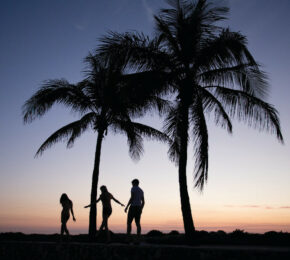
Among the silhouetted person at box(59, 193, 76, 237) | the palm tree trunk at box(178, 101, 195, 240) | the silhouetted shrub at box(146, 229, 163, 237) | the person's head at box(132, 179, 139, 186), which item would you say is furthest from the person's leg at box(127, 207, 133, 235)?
the silhouetted shrub at box(146, 229, 163, 237)

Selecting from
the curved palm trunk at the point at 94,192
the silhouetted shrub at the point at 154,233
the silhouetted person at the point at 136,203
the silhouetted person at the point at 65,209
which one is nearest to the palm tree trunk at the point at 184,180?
the silhouetted person at the point at 136,203

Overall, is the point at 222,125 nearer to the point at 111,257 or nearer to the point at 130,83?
the point at 130,83

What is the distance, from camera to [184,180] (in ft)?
39.4

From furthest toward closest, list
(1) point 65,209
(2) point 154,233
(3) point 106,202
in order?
1. (2) point 154,233
2. (1) point 65,209
3. (3) point 106,202

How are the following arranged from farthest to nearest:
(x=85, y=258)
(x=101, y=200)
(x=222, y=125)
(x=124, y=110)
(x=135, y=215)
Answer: (x=124, y=110)
(x=222, y=125)
(x=101, y=200)
(x=135, y=215)
(x=85, y=258)

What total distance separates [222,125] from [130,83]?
153 inches

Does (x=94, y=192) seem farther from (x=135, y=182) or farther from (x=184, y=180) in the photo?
(x=135, y=182)

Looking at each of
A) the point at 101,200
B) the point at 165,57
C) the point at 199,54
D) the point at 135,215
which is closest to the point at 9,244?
the point at 101,200

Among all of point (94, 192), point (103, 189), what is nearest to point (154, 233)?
point (94, 192)

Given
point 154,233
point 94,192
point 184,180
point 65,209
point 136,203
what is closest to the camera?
point 136,203

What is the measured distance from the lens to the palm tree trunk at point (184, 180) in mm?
11547

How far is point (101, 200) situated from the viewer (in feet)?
37.7

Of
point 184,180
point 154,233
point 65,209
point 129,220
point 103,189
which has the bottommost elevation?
point 154,233

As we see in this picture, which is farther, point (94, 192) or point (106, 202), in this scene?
point (94, 192)
